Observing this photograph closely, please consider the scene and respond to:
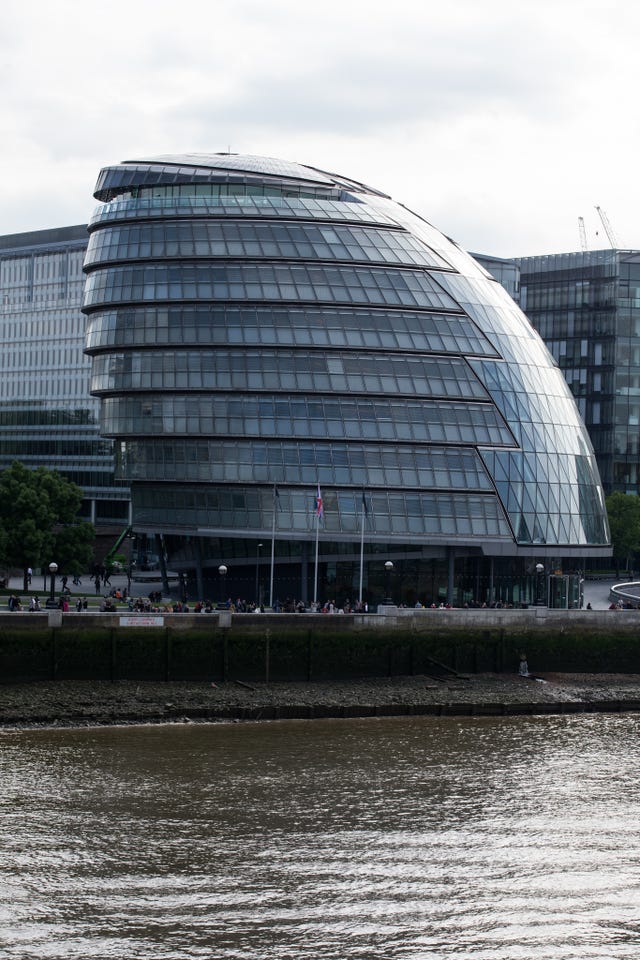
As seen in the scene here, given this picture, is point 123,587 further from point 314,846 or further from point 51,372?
point 314,846

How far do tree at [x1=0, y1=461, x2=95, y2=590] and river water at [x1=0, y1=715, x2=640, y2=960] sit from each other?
123 ft

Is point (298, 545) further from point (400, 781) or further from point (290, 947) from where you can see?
point (290, 947)

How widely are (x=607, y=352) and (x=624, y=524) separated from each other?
26188 mm

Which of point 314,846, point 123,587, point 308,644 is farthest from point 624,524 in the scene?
point 314,846

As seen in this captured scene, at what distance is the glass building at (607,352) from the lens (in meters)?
156

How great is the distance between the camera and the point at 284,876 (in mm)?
37812

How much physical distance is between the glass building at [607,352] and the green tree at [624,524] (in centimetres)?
→ 1494

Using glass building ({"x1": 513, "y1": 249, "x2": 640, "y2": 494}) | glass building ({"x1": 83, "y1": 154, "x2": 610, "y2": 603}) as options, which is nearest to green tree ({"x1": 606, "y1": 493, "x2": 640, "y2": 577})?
glass building ({"x1": 513, "y1": 249, "x2": 640, "y2": 494})

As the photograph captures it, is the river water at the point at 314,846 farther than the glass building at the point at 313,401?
No

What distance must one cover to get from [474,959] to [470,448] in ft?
207

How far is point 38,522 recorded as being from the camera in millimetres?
98062

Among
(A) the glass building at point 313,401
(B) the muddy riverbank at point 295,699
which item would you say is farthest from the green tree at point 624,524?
(B) the muddy riverbank at point 295,699

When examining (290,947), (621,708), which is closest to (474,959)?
(290,947)

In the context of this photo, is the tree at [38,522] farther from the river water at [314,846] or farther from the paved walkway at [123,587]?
the river water at [314,846]
